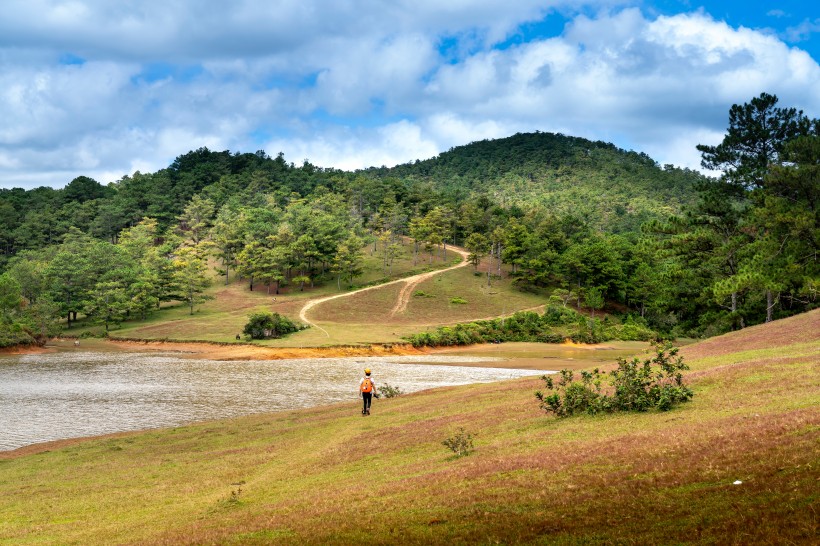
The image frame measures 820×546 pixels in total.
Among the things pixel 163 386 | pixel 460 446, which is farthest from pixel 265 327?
pixel 460 446

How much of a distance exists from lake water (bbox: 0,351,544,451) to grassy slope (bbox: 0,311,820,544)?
324 inches

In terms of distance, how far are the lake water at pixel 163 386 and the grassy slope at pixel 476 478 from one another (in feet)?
27.0

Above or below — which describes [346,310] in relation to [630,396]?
above

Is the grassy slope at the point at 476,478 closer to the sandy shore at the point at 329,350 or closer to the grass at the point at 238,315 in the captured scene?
the sandy shore at the point at 329,350

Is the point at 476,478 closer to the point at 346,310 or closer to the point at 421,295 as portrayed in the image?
the point at 346,310

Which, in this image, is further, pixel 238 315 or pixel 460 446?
pixel 238 315

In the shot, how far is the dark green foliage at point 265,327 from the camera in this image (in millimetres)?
78062

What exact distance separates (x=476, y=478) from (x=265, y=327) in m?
67.7

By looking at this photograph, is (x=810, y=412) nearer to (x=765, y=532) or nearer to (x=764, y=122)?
(x=765, y=532)

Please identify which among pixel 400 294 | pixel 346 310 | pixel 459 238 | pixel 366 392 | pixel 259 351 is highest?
pixel 459 238

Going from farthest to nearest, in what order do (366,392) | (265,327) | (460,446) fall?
(265,327) < (366,392) < (460,446)

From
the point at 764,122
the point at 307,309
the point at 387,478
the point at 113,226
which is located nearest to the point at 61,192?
the point at 113,226

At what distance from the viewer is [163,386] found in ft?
158

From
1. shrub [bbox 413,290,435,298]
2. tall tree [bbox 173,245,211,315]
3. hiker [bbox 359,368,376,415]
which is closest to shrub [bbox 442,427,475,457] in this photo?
hiker [bbox 359,368,376,415]
